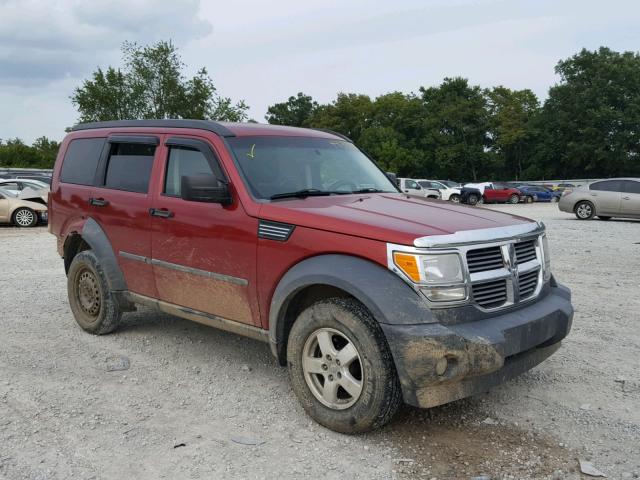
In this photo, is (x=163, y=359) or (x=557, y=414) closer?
(x=557, y=414)

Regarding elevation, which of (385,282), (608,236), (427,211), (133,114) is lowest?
(608,236)

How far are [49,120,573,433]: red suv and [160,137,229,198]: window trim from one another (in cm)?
1

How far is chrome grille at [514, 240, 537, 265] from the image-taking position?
3904mm

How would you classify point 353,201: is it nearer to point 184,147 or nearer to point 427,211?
point 427,211

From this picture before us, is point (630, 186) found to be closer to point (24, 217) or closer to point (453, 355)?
point (453, 355)

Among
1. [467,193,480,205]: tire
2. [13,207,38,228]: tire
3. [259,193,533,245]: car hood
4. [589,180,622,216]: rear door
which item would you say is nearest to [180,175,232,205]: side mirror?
[259,193,533,245]: car hood

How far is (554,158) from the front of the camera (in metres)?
65.4

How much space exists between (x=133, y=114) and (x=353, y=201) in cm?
3508

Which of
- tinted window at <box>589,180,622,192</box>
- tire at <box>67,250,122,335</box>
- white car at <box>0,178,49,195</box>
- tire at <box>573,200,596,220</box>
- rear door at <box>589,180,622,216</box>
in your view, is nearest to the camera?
tire at <box>67,250,122,335</box>

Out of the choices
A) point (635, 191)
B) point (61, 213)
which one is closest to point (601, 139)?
point (635, 191)

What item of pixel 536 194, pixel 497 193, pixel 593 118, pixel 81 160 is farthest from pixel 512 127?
pixel 81 160

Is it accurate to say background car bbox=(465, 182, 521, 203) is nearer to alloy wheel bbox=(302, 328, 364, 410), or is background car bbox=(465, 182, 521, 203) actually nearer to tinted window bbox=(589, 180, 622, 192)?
tinted window bbox=(589, 180, 622, 192)

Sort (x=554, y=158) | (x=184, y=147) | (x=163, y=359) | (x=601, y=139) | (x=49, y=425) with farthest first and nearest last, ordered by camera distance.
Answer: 1. (x=554, y=158)
2. (x=601, y=139)
3. (x=163, y=359)
4. (x=184, y=147)
5. (x=49, y=425)

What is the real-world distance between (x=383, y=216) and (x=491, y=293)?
0.81m
